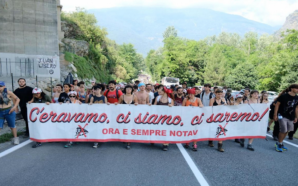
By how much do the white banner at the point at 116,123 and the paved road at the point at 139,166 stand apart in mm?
305

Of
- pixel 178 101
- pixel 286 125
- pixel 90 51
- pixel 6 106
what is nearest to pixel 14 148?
pixel 6 106

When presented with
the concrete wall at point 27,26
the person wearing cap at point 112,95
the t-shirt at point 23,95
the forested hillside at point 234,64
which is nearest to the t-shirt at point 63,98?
the t-shirt at point 23,95

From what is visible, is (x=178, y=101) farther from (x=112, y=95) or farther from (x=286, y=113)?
(x=286, y=113)

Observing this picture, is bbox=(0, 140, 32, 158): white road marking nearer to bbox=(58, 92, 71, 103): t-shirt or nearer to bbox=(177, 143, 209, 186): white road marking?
bbox=(58, 92, 71, 103): t-shirt

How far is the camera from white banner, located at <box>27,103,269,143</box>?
5.82 meters

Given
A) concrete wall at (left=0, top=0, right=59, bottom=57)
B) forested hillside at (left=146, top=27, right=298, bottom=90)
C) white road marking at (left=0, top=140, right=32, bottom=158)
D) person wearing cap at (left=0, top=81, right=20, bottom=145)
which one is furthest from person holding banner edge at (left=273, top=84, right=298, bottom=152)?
forested hillside at (left=146, top=27, right=298, bottom=90)

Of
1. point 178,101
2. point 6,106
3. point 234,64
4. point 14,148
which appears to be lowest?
point 14,148

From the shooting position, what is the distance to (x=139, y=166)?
14.9 ft

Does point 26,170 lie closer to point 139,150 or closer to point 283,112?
point 139,150

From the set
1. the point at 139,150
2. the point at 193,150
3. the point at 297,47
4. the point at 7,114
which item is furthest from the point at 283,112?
the point at 297,47

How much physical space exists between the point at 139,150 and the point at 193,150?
1.45 metres

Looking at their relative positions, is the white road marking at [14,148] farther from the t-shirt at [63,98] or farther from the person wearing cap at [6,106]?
the t-shirt at [63,98]

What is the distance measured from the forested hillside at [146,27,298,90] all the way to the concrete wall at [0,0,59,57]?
30.0 metres

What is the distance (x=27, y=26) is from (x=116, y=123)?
552 inches
